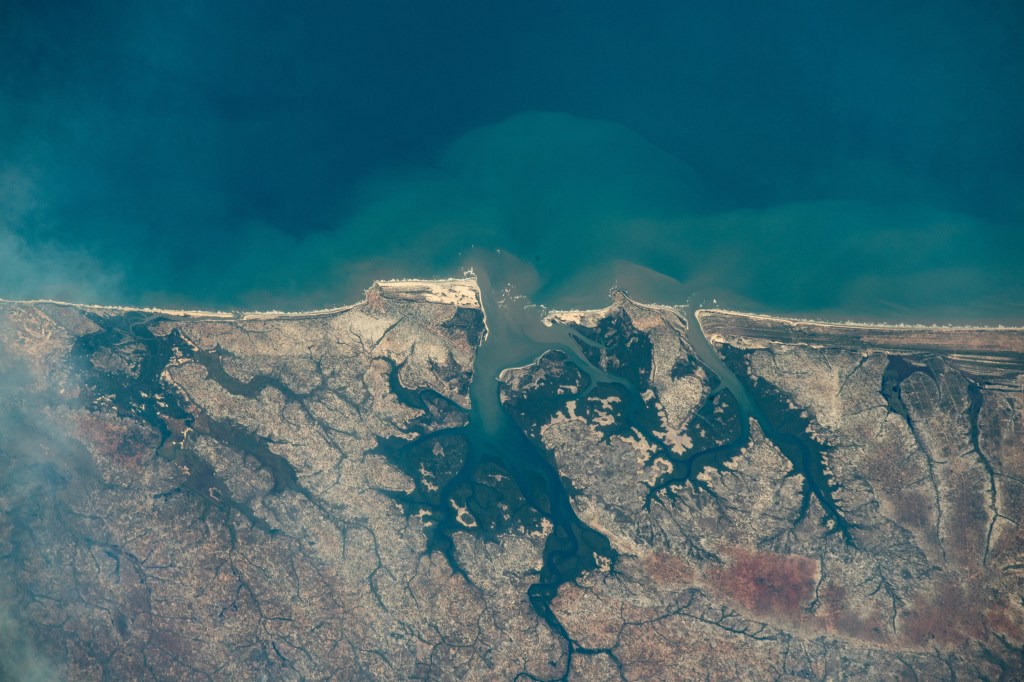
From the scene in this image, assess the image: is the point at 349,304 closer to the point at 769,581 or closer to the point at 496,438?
the point at 496,438

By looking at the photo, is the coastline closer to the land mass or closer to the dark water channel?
the land mass

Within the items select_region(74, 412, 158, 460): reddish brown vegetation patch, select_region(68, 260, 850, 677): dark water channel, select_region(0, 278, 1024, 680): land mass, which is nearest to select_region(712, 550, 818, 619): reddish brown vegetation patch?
select_region(0, 278, 1024, 680): land mass

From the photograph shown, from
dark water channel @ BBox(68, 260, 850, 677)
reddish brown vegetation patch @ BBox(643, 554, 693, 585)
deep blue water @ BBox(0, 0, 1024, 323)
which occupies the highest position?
deep blue water @ BBox(0, 0, 1024, 323)

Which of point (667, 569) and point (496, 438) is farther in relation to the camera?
point (496, 438)

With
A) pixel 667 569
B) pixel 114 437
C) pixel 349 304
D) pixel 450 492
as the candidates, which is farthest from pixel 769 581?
pixel 114 437

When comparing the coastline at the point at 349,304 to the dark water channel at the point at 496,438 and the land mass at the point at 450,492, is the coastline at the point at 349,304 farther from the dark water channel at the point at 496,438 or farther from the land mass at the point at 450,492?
the dark water channel at the point at 496,438

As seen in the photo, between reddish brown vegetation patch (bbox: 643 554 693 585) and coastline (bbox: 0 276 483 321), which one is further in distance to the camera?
coastline (bbox: 0 276 483 321)
